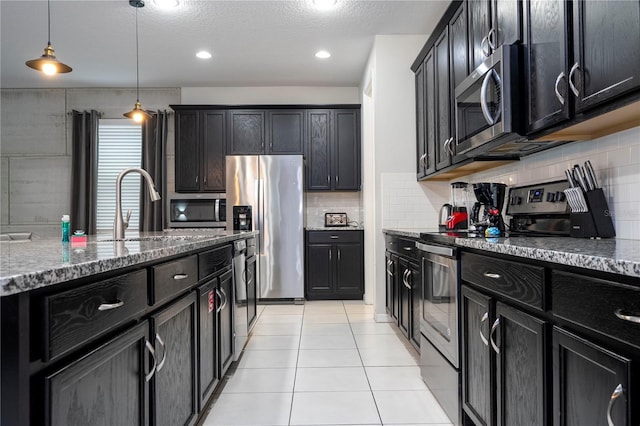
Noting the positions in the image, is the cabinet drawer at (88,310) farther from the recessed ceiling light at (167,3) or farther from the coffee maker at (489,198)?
the recessed ceiling light at (167,3)

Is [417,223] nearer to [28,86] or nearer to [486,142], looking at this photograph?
[486,142]

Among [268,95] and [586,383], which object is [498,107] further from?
[268,95]

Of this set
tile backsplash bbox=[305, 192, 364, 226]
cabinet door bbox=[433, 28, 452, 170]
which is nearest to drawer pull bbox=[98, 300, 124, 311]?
cabinet door bbox=[433, 28, 452, 170]

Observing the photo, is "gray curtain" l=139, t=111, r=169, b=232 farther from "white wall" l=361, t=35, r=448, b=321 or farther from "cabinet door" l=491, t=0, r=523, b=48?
"cabinet door" l=491, t=0, r=523, b=48

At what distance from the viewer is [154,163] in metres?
5.43

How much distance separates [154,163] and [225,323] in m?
3.70

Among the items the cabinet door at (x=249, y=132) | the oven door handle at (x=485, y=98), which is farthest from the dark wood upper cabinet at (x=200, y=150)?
the oven door handle at (x=485, y=98)

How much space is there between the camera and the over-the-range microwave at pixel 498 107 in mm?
2000

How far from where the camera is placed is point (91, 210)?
539 cm

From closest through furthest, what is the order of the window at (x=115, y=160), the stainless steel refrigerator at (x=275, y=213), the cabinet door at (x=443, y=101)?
1. the cabinet door at (x=443, y=101)
2. the stainless steel refrigerator at (x=275, y=213)
3. the window at (x=115, y=160)

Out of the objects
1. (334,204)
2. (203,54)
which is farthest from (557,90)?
(334,204)

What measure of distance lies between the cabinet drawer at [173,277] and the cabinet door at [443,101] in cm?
215

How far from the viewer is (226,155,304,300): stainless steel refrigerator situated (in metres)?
4.88

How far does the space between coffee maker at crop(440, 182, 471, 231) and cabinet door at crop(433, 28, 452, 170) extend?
0.94 feet
